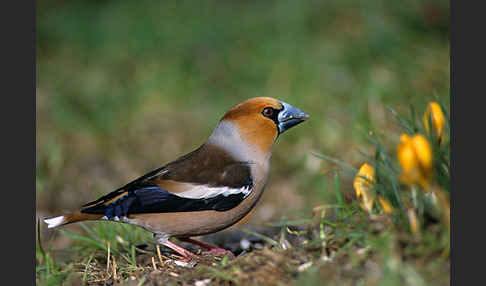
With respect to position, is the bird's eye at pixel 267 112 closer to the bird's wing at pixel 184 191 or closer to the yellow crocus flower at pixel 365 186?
the bird's wing at pixel 184 191

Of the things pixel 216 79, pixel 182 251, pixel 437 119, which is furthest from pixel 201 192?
pixel 216 79

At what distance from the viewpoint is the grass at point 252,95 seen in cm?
350

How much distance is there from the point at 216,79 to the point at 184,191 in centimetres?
469

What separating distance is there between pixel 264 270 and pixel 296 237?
871mm

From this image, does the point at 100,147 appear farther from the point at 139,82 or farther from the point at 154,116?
the point at 139,82

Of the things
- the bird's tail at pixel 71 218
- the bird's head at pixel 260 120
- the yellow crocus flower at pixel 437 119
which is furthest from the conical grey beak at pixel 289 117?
the bird's tail at pixel 71 218

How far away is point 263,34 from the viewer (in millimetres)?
9078

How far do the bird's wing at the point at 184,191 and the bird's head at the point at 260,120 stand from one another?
0.29m

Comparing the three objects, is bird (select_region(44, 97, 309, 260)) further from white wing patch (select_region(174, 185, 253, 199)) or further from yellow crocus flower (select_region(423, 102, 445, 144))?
yellow crocus flower (select_region(423, 102, 445, 144))

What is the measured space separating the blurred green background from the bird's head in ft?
5.10

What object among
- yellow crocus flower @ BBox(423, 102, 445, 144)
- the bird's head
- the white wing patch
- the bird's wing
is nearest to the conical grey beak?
the bird's head

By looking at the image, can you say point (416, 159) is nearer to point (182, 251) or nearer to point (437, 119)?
point (437, 119)

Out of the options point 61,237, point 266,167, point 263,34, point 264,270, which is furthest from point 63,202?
point 263,34

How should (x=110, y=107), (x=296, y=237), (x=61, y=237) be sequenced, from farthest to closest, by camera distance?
1. (x=110, y=107)
2. (x=61, y=237)
3. (x=296, y=237)
